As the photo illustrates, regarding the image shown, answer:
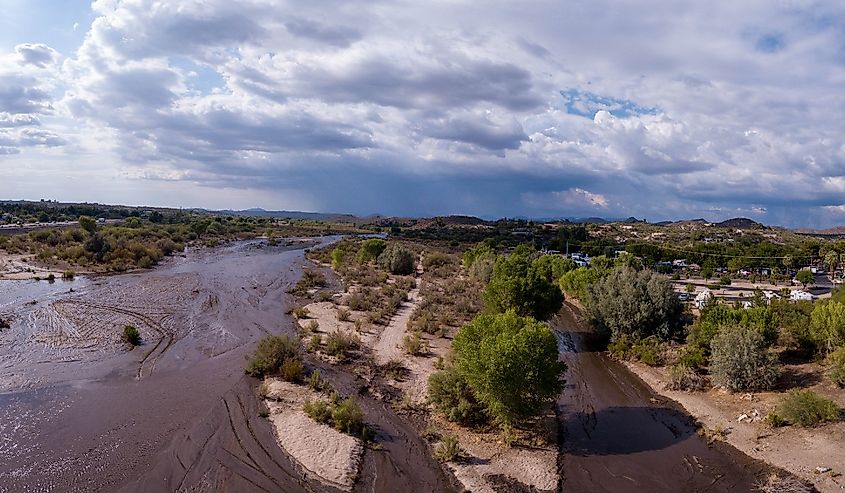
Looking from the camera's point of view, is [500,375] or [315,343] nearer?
[500,375]

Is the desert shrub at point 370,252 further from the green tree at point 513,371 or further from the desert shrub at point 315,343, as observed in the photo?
the green tree at point 513,371

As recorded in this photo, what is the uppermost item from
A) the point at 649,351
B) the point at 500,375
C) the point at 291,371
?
the point at 500,375

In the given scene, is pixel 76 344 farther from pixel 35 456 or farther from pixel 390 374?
pixel 390 374

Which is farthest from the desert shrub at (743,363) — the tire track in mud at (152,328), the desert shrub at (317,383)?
the tire track in mud at (152,328)

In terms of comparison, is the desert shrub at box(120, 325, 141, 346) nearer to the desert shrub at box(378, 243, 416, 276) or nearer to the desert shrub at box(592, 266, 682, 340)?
the desert shrub at box(592, 266, 682, 340)

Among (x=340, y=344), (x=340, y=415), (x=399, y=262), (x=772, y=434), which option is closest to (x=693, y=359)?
(x=772, y=434)

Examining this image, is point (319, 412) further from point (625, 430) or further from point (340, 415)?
point (625, 430)
